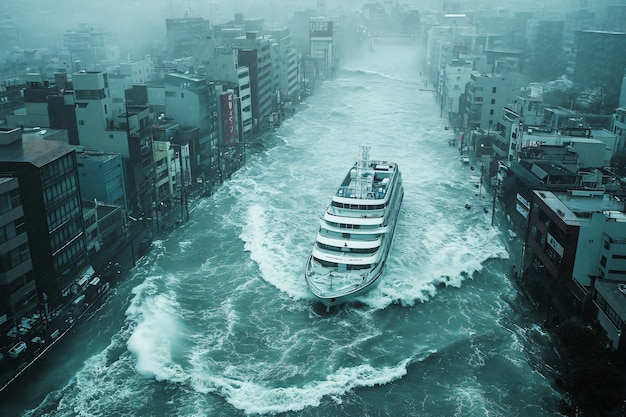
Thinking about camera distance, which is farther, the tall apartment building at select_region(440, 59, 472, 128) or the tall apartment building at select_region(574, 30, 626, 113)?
the tall apartment building at select_region(574, 30, 626, 113)

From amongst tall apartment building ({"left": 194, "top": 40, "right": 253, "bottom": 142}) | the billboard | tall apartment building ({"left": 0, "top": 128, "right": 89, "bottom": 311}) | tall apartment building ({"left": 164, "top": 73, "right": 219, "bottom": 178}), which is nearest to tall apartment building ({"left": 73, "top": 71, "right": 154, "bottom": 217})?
tall apartment building ({"left": 0, "top": 128, "right": 89, "bottom": 311})

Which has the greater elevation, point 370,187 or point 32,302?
point 370,187

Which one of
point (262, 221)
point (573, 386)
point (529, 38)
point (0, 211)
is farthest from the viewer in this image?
point (529, 38)

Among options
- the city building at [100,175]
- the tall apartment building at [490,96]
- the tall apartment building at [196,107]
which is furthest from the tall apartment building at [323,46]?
the city building at [100,175]

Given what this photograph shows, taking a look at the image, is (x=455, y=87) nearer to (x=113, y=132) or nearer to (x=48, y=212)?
(x=113, y=132)

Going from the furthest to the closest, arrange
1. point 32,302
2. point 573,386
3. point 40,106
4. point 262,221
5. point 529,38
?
point 529,38
point 40,106
point 262,221
point 32,302
point 573,386

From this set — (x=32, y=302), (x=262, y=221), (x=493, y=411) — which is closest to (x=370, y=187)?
(x=262, y=221)

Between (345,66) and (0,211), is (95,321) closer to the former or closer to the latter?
(0,211)

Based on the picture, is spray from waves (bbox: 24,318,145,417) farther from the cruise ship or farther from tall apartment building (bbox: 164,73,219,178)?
tall apartment building (bbox: 164,73,219,178)
